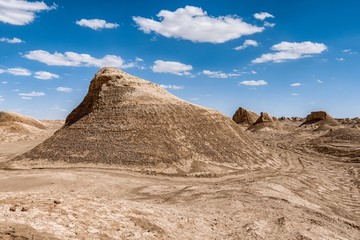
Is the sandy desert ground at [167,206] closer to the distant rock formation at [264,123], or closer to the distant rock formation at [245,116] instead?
the distant rock formation at [264,123]

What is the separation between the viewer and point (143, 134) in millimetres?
26391

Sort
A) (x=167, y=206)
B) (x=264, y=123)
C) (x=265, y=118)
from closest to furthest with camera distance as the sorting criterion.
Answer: (x=167, y=206)
(x=264, y=123)
(x=265, y=118)

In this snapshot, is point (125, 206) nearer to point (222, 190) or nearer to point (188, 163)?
point (222, 190)

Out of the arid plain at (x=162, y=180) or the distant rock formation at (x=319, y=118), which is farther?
the distant rock formation at (x=319, y=118)

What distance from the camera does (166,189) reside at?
1828 cm

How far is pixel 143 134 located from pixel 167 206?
43.8 ft

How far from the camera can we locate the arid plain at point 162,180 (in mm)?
9789

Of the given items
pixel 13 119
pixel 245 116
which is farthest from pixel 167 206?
pixel 245 116

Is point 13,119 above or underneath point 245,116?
underneath

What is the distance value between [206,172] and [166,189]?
6.25m

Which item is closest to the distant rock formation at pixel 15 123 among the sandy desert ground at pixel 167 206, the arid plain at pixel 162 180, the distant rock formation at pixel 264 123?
the arid plain at pixel 162 180

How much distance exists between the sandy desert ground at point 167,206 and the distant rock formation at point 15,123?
37799 millimetres

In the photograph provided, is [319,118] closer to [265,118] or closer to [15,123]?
[265,118]

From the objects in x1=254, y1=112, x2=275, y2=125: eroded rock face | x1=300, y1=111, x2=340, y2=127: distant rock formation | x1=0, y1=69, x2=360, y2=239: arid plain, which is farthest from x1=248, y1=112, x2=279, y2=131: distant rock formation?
x1=0, y1=69, x2=360, y2=239: arid plain
